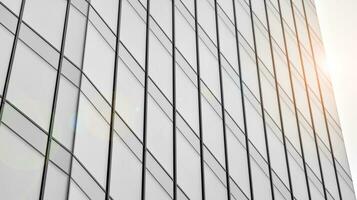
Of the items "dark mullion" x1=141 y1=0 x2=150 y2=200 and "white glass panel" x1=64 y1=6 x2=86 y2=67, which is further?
"dark mullion" x1=141 y1=0 x2=150 y2=200

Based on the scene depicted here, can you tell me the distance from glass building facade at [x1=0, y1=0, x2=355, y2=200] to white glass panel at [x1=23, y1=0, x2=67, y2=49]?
0.03m

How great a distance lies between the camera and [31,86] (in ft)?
46.8

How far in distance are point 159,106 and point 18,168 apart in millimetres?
6931

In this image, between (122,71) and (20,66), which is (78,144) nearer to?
(20,66)

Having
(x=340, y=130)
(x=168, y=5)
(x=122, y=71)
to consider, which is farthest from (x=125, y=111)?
(x=340, y=130)

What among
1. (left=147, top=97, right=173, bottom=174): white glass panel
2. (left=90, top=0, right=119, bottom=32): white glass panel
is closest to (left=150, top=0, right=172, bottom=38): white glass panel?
(left=90, top=0, right=119, bottom=32): white glass panel

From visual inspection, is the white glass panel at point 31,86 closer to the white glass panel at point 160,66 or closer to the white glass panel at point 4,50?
the white glass panel at point 4,50

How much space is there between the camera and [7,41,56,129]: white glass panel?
13.9 m

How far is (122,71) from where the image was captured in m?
18.0

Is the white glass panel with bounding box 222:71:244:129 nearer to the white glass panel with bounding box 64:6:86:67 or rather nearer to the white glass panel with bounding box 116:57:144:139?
the white glass panel with bounding box 116:57:144:139

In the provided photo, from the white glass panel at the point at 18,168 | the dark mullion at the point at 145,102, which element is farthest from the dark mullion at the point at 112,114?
the white glass panel at the point at 18,168

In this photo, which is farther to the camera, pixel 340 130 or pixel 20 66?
pixel 340 130

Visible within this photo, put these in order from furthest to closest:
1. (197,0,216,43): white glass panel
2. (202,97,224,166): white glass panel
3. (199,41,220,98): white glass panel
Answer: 1. (197,0,216,43): white glass panel
2. (199,41,220,98): white glass panel
3. (202,97,224,166): white glass panel

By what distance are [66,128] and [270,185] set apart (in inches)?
437
